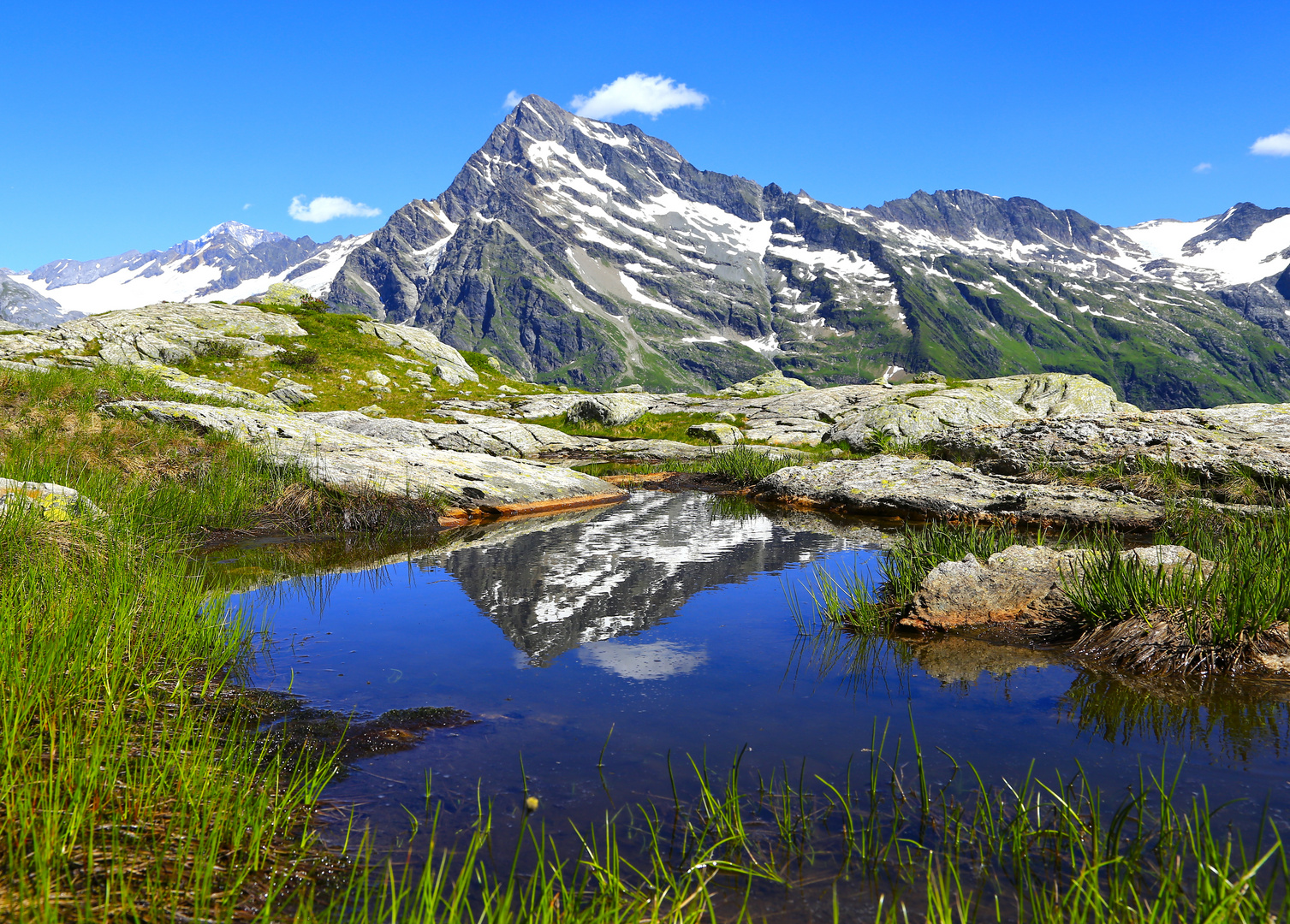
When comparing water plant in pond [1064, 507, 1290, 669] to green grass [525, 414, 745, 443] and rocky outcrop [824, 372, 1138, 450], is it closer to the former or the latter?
rocky outcrop [824, 372, 1138, 450]

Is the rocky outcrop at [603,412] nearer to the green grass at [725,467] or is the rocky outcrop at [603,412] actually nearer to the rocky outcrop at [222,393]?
the green grass at [725,467]

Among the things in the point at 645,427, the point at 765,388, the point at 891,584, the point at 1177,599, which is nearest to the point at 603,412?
the point at 645,427

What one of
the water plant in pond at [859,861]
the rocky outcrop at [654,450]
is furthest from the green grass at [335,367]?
the water plant in pond at [859,861]

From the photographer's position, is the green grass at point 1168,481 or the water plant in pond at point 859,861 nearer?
the water plant in pond at point 859,861

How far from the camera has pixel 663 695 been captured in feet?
21.4

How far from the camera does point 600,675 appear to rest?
7039 mm

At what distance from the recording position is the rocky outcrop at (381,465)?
17.7m

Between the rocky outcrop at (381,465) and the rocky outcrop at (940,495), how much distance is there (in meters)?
6.33

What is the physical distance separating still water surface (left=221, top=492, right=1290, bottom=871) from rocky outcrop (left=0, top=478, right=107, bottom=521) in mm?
2425

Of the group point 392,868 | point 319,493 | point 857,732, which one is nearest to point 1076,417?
point 857,732

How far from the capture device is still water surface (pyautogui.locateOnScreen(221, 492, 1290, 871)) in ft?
16.2

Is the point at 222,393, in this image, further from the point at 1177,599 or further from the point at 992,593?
the point at 1177,599

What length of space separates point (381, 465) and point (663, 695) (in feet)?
46.3

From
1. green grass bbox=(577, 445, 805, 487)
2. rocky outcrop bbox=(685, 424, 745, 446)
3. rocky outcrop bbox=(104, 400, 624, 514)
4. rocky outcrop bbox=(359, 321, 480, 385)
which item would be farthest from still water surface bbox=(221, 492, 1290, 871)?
rocky outcrop bbox=(359, 321, 480, 385)
